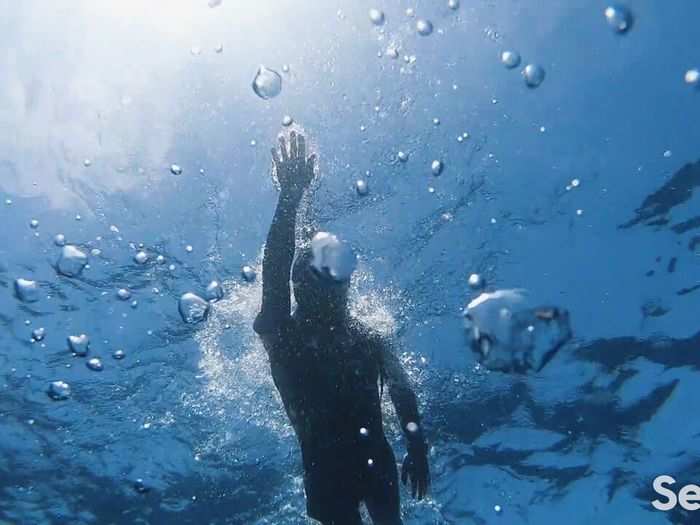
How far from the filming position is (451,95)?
820 centimetres

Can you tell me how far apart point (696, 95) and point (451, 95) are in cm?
383

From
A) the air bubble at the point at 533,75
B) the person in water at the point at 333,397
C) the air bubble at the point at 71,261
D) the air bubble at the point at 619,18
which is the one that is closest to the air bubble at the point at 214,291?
the air bubble at the point at 71,261

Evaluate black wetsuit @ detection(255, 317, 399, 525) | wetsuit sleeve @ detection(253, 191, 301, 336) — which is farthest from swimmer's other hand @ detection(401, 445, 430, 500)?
wetsuit sleeve @ detection(253, 191, 301, 336)

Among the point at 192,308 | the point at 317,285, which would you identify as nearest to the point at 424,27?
the point at 317,285

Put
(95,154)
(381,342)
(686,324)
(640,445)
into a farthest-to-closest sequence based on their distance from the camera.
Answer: (640,445), (686,324), (95,154), (381,342)

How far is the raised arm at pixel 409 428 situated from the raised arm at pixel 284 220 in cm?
202

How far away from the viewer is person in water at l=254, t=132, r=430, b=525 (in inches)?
277

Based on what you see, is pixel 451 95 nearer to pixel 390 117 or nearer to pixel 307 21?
pixel 390 117

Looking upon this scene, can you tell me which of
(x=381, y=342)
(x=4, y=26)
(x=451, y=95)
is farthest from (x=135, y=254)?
(x=451, y=95)

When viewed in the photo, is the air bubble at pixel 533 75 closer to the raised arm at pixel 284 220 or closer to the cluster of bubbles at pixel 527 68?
the cluster of bubbles at pixel 527 68

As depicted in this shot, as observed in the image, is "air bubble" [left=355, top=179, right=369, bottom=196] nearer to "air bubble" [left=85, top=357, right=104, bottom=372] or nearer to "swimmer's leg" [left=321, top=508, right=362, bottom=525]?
"swimmer's leg" [left=321, top=508, right=362, bottom=525]

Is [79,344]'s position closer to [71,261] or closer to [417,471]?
[71,261]

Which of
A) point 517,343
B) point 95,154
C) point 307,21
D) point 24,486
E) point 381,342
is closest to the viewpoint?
point 517,343

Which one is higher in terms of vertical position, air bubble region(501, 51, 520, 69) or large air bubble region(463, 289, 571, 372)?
air bubble region(501, 51, 520, 69)
